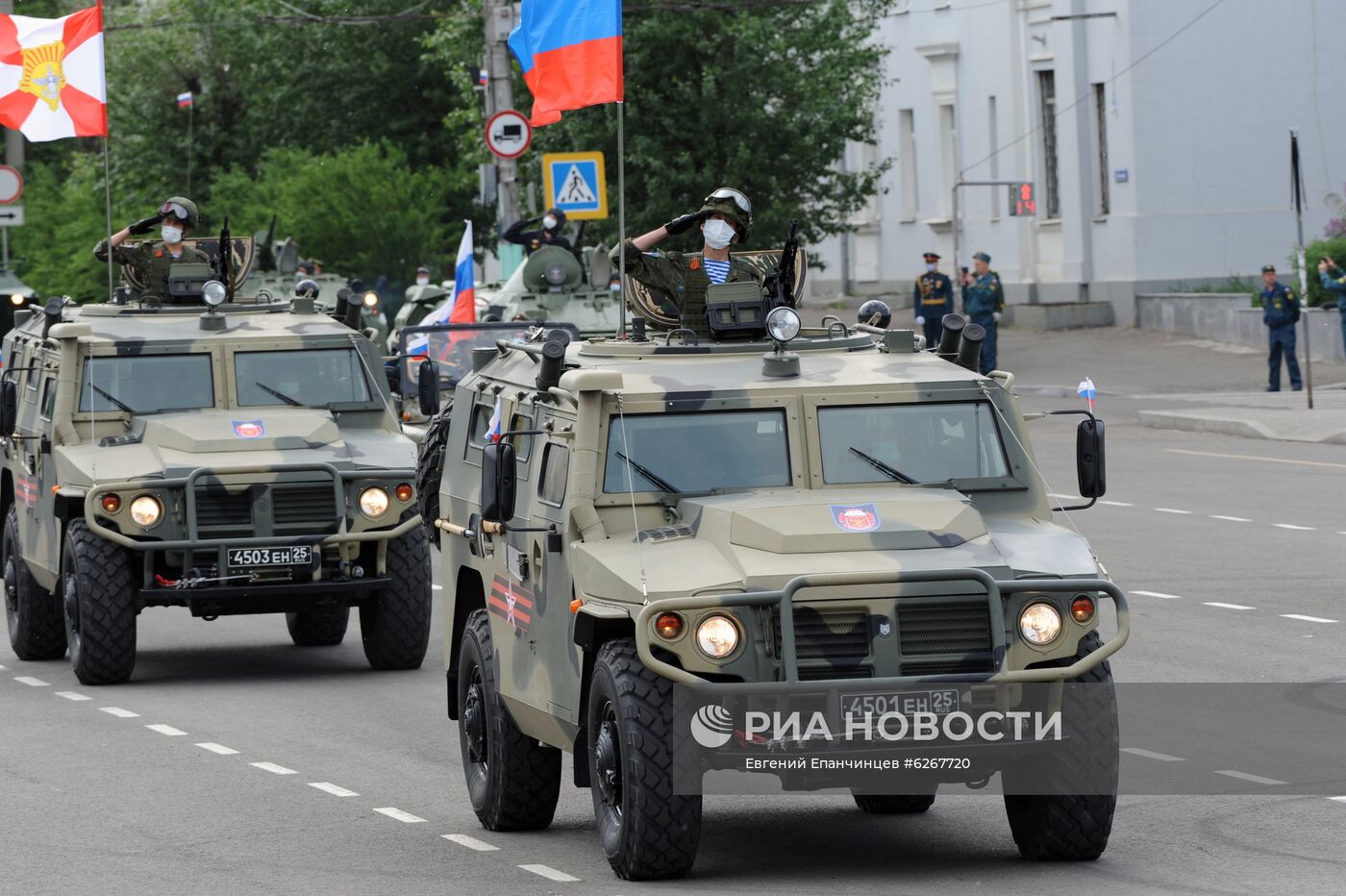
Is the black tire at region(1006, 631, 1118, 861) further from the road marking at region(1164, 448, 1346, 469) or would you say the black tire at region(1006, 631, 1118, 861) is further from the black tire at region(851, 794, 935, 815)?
the road marking at region(1164, 448, 1346, 469)

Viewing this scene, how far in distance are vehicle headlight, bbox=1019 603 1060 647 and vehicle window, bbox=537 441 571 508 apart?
A: 1.84 meters

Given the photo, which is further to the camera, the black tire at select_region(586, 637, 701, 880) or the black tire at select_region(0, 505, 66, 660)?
the black tire at select_region(0, 505, 66, 660)

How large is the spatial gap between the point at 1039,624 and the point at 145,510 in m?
7.42

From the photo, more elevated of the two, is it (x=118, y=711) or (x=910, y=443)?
(x=910, y=443)

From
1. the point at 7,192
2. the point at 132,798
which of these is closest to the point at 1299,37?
the point at 7,192

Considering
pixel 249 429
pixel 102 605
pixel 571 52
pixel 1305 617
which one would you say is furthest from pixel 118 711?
pixel 1305 617

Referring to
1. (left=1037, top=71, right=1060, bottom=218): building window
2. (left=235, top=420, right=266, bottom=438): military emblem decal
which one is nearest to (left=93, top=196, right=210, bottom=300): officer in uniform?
(left=235, top=420, right=266, bottom=438): military emblem decal

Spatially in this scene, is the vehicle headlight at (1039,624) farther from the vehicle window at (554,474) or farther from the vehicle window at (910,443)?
the vehicle window at (554,474)

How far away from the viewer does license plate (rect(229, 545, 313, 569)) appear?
15.0 meters

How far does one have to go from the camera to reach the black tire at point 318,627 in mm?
16875

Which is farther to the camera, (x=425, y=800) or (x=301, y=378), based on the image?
(x=301, y=378)

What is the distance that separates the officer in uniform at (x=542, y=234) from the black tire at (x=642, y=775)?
772 inches

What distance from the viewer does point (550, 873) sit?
9359 millimetres

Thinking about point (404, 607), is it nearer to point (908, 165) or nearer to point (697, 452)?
point (697, 452)
